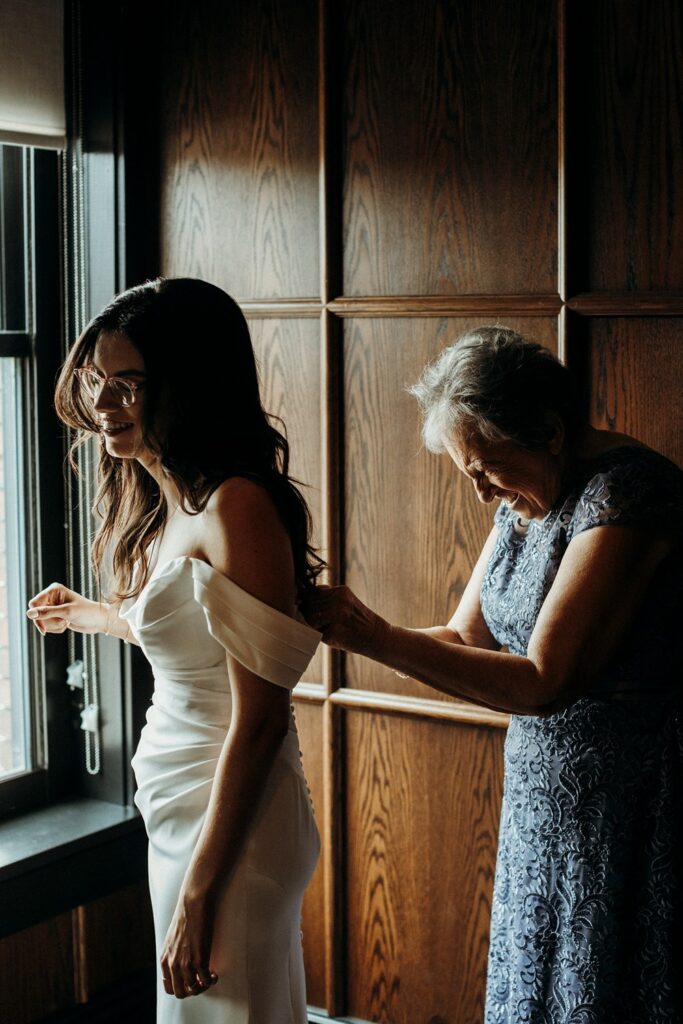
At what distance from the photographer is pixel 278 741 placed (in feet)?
5.73

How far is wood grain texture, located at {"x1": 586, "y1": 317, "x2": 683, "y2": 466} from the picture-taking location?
218cm

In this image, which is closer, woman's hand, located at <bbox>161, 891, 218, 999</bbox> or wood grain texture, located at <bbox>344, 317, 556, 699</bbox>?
woman's hand, located at <bbox>161, 891, 218, 999</bbox>

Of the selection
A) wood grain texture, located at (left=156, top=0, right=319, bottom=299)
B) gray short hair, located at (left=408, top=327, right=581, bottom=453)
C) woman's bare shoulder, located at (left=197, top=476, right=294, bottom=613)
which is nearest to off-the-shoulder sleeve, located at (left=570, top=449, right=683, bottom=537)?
gray short hair, located at (left=408, top=327, right=581, bottom=453)

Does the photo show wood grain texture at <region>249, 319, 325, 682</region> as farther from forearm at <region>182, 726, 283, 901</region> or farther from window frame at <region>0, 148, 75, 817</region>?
forearm at <region>182, 726, 283, 901</region>

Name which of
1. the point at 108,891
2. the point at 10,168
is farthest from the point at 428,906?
the point at 10,168

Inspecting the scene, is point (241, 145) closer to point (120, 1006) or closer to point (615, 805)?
point (615, 805)

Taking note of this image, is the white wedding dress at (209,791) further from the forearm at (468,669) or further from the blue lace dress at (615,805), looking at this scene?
the blue lace dress at (615,805)

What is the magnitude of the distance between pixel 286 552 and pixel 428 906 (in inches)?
45.2

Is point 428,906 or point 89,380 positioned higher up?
point 89,380

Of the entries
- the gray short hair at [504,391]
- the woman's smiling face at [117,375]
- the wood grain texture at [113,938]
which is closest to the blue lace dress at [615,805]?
the gray short hair at [504,391]

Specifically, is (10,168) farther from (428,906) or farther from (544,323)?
(428,906)

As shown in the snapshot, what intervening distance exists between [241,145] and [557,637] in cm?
145

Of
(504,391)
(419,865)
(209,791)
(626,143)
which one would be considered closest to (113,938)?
(419,865)

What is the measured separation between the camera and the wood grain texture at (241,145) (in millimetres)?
2588
